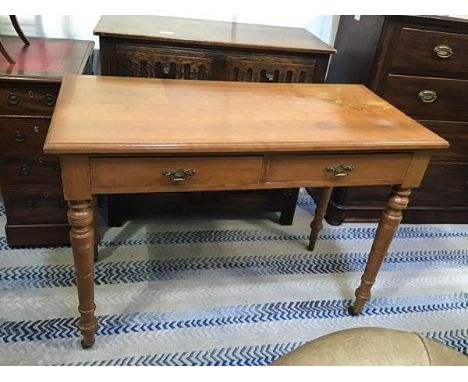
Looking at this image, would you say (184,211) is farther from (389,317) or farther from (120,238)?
(389,317)

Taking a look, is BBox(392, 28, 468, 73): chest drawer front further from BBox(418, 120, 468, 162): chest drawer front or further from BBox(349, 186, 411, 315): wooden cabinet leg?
BBox(349, 186, 411, 315): wooden cabinet leg

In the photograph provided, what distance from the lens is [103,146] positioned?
3.08 feet

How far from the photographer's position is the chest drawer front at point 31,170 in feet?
4.81

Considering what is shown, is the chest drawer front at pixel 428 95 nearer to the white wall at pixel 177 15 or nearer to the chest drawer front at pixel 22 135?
the white wall at pixel 177 15

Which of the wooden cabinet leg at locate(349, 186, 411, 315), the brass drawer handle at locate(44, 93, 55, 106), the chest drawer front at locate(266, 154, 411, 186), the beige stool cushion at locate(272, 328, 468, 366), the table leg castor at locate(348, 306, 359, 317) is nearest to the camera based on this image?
the beige stool cushion at locate(272, 328, 468, 366)

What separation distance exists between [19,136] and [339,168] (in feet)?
3.46

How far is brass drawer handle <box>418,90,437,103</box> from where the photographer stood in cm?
174

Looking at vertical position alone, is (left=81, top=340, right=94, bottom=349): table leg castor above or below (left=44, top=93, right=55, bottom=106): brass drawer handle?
below

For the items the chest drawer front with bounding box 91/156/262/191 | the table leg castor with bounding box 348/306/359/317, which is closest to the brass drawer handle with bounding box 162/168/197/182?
the chest drawer front with bounding box 91/156/262/191

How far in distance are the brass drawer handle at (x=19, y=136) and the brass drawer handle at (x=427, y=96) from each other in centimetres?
152

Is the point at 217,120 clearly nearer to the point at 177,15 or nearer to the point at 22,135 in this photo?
the point at 22,135

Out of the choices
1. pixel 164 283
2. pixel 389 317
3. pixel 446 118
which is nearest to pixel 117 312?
pixel 164 283

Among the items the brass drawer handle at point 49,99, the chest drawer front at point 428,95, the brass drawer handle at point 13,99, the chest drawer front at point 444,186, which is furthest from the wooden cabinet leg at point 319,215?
the brass drawer handle at point 13,99

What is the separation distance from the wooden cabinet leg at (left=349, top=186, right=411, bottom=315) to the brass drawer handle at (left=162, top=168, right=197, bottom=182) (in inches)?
24.9
